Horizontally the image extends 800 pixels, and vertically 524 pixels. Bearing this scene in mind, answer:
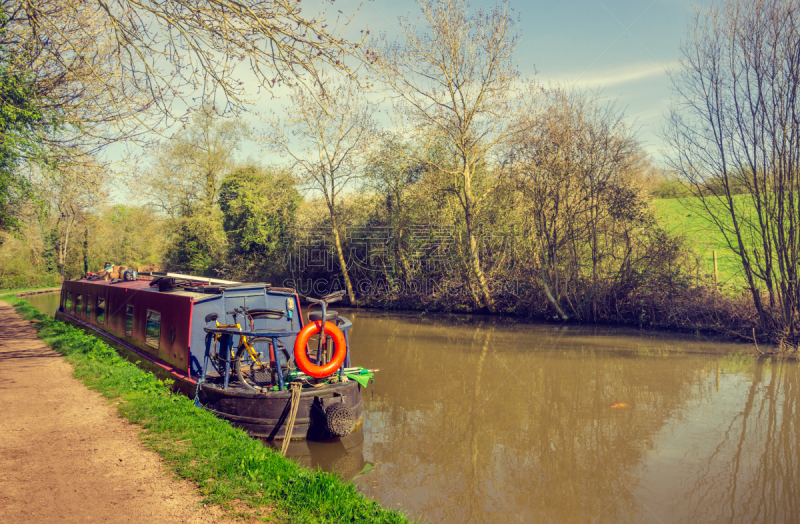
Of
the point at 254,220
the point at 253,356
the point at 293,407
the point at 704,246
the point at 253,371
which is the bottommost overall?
the point at 293,407

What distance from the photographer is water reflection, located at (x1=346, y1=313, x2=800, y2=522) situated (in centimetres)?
452

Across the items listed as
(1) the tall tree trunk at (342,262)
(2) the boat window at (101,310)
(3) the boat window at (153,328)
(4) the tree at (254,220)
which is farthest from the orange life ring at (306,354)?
(4) the tree at (254,220)

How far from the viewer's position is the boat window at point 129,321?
30.4ft

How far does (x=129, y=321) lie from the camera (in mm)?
9383

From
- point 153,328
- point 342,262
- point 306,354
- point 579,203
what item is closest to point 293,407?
point 306,354

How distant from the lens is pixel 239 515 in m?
3.47

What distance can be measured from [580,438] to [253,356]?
13.8ft

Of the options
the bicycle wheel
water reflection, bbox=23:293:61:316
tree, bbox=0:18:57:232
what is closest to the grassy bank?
the bicycle wheel

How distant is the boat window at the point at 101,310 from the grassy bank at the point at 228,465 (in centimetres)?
463

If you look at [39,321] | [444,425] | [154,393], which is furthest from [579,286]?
[39,321]

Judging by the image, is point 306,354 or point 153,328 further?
point 153,328

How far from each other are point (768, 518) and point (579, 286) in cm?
1145

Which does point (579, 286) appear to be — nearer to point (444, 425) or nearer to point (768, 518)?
point (444, 425)

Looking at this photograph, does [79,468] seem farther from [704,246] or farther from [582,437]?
[704,246]
